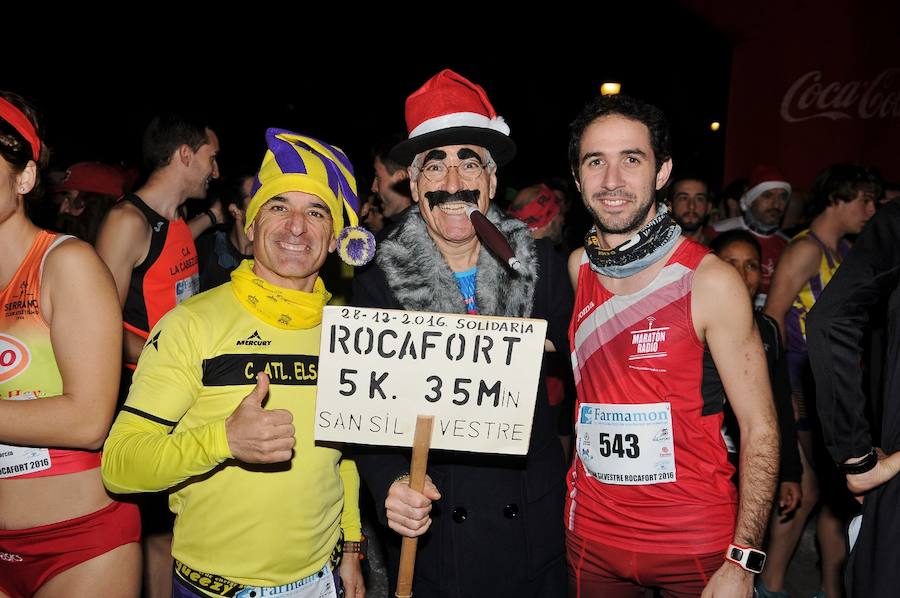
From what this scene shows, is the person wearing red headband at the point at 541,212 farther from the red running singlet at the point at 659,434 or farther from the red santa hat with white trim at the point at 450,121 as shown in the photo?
the red running singlet at the point at 659,434

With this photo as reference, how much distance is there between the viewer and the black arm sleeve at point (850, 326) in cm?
262

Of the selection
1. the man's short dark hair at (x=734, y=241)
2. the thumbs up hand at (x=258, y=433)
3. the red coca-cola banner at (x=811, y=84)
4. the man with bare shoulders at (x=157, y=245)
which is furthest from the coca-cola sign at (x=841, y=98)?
the thumbs up hand at (x=258, y=433)

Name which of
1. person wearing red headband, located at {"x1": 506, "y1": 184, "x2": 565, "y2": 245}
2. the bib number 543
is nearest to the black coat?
the bib number 543

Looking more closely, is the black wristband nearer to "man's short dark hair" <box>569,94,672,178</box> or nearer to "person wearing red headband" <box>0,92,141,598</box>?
"man's short dark hair" <box>569,94,672,178</box>

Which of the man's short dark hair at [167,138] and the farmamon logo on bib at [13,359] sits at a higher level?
the man's short dark hair at [167,138]

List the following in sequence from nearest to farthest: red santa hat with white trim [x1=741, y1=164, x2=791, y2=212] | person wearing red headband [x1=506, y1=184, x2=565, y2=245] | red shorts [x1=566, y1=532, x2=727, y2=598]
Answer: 1. red shorts [x1=566, y1=532, x2=727, y2=598]
2. person wearing red headband [x1=506, y1=184, x2=565, y2=245]
3. red santa hat with white trim [x1=741, y1=164, x2=791, y2=212]

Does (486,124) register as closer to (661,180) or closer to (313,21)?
(661,180)

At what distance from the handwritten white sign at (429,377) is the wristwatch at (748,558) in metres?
0.93

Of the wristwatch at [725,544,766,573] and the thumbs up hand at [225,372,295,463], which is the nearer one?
the thumbs up hand at [225,372,295,463]

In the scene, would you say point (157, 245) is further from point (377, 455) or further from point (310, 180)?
point (377, 455)

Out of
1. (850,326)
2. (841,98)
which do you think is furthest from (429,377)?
(841,98)

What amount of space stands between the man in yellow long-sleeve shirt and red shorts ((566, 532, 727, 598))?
0.93 m

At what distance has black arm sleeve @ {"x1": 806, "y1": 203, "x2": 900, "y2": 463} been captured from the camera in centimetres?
262

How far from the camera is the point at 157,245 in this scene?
14.7ft
